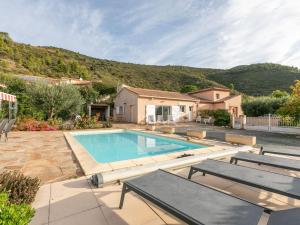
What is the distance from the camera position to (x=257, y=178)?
328 centimetres

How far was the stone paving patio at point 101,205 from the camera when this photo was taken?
2.88 m

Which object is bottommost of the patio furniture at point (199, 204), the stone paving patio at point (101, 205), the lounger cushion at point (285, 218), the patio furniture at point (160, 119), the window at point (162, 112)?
the stone paving patio at point (101, 205)

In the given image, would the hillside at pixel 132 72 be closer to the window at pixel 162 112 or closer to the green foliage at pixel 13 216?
the window at pixel 162 112

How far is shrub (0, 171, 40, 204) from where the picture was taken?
10.8 feet

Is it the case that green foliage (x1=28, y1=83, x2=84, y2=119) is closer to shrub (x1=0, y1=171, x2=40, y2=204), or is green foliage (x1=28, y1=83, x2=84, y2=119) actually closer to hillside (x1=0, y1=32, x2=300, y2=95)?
shrub (x1=0, y1=171, x2=40, y2=204)

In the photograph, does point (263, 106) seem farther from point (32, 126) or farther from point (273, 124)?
point (32, 126)

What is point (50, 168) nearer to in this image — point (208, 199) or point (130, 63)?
point (208, 199)

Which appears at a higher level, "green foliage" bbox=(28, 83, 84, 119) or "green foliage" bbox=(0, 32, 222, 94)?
"green foliage" bbox=(0, 32, 222, 94)

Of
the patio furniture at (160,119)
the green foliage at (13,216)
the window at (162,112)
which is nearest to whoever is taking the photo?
the green foliage at (13,216)

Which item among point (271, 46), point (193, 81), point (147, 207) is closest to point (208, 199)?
point (147, 207)

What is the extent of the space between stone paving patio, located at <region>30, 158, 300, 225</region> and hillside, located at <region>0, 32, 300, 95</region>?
41.3 metres

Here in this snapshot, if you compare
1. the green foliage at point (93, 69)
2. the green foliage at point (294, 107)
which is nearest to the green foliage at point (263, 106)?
the green foliage at point (294, 107)

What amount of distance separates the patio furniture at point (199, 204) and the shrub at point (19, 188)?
5.57ft

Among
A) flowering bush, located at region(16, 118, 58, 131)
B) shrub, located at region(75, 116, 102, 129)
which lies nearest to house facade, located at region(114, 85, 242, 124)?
shrub, located at region(75, 116, 102, 129)
